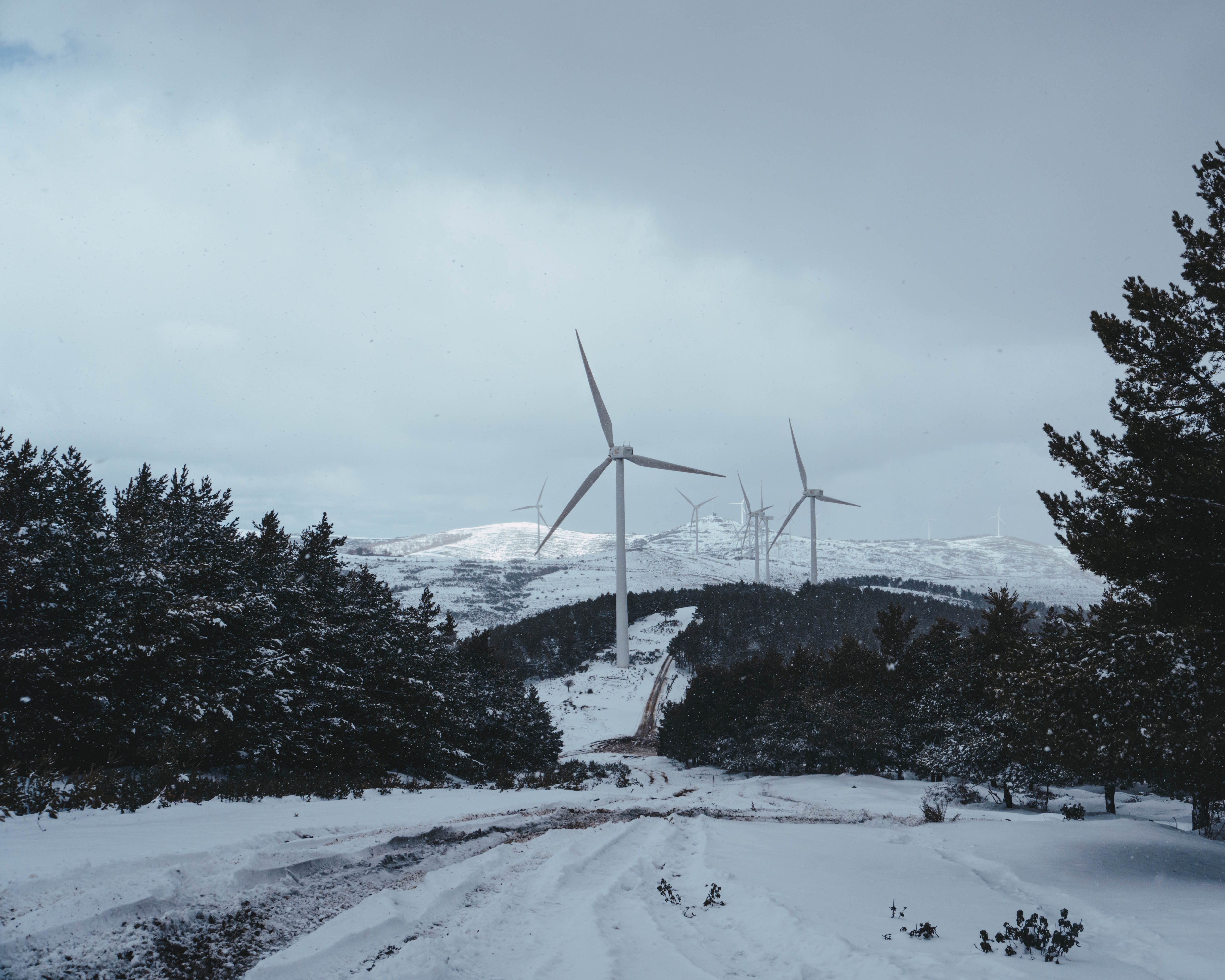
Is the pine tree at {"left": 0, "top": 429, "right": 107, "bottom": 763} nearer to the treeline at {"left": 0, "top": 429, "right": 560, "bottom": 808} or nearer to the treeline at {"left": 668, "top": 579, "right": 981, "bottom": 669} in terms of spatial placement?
the treeline at {"left": 0, "top": 429, "right": 560, "bottom": 808}

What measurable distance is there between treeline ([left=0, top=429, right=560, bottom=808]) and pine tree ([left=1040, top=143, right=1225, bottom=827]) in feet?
63.7

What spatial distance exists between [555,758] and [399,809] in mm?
31876

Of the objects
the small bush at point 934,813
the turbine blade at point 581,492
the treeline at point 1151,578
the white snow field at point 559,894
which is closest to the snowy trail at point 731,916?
the white snow field at point 559,894

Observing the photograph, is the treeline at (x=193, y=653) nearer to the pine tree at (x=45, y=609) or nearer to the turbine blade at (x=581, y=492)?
the pine tree at (x=45, y=609)

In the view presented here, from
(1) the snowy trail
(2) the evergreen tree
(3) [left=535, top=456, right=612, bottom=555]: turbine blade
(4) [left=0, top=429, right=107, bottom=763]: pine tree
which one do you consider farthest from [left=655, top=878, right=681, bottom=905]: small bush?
(3) [left=535, top=456, right=612, bottom=555]: turbine blade

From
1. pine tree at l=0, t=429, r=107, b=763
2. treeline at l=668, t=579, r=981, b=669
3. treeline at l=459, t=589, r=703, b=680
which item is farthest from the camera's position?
treeline at l=459, t=589, r=703, b=680

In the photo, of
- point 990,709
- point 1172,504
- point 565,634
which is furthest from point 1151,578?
point 565,634

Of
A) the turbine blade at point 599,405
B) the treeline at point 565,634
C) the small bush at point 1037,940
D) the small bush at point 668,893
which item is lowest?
the treeline at point 565,634

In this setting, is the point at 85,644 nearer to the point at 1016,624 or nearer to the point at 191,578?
the point at 191,578

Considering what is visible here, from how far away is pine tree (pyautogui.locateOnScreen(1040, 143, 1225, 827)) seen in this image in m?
12.8

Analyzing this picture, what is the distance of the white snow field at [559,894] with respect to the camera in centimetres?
578

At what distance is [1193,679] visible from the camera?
13102 mm

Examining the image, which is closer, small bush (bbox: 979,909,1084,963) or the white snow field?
the white snow field

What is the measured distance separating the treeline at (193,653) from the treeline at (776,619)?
41231 mm
